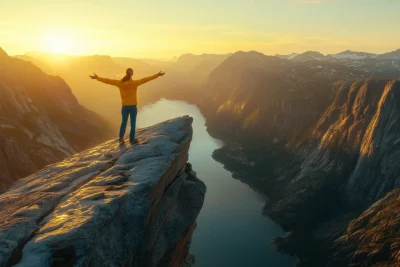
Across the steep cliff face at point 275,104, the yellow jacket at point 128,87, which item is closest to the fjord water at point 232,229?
the steep cliff face at point 275,104

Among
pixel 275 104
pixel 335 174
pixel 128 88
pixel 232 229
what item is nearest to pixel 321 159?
pixel 335 174

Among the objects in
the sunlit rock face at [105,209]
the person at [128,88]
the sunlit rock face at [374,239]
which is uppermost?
the person at [128,88]

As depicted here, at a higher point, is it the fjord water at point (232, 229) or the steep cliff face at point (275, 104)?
the steep cliff face at point (275, 104)

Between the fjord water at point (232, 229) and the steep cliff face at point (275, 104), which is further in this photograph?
the steep cliff face at point (275, 104)

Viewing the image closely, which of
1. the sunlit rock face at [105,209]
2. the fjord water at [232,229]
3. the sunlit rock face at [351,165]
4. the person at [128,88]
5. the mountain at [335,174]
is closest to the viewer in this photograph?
the sunlit rock face at [105,209]

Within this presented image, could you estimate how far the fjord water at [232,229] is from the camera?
6550 cm

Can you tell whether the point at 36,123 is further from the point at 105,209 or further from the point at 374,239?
the point at 374,239

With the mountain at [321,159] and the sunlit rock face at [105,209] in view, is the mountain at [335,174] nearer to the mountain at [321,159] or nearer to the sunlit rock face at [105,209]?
the mountain at [321,159]

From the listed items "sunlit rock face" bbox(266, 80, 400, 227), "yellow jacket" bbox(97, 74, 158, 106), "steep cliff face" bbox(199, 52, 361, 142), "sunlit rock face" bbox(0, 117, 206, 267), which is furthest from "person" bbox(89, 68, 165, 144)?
"steep cliff face" bbox(199, 52, 361, 142)

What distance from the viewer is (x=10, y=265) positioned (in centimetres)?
1014

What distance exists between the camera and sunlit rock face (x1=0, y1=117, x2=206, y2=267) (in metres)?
11.0

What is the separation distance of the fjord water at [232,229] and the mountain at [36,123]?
120 feet

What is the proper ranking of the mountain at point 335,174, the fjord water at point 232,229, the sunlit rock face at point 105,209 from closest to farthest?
the sunlit rock face at point 105,209
the fjord water at point 232,229
the mountain at point 335,174

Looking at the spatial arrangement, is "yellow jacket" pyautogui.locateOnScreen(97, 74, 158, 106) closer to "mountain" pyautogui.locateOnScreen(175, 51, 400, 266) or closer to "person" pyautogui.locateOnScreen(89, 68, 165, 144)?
"person" pyautogui.locateOnScreen(89, 68, 165, 144)
